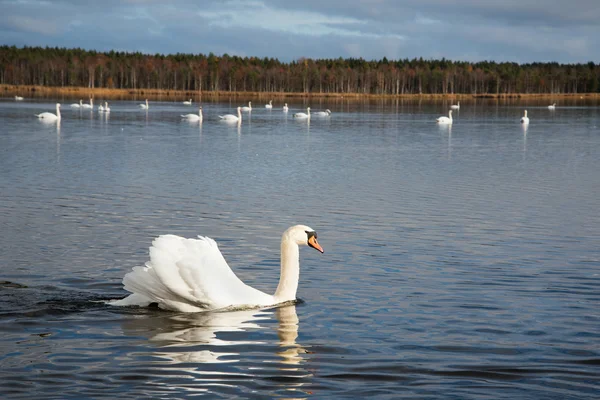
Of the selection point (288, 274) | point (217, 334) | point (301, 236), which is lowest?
point (217, 334)

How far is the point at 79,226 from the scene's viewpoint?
1684 centimetres

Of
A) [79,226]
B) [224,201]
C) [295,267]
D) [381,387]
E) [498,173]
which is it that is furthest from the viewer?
[498,173]

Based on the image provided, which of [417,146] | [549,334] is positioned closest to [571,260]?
[549,334]

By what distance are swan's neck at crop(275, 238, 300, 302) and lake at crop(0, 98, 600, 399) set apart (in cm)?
17

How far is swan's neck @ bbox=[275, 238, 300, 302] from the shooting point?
436 inches

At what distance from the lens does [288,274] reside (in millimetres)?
11086

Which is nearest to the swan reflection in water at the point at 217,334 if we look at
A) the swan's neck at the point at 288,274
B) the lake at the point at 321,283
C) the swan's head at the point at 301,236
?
the lake at the point at 321,283

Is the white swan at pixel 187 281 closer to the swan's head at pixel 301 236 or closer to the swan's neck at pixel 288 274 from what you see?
the swan's neck at pixel 288 274

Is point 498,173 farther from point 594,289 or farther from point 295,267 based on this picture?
point 295,267

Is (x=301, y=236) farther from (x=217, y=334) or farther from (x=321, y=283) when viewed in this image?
(x=217, y=334)

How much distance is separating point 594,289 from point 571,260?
2087 mm

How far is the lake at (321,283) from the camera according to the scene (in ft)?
27.1

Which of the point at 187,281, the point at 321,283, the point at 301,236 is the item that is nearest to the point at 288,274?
the point at 301,236

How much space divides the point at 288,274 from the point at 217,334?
1.65 m
